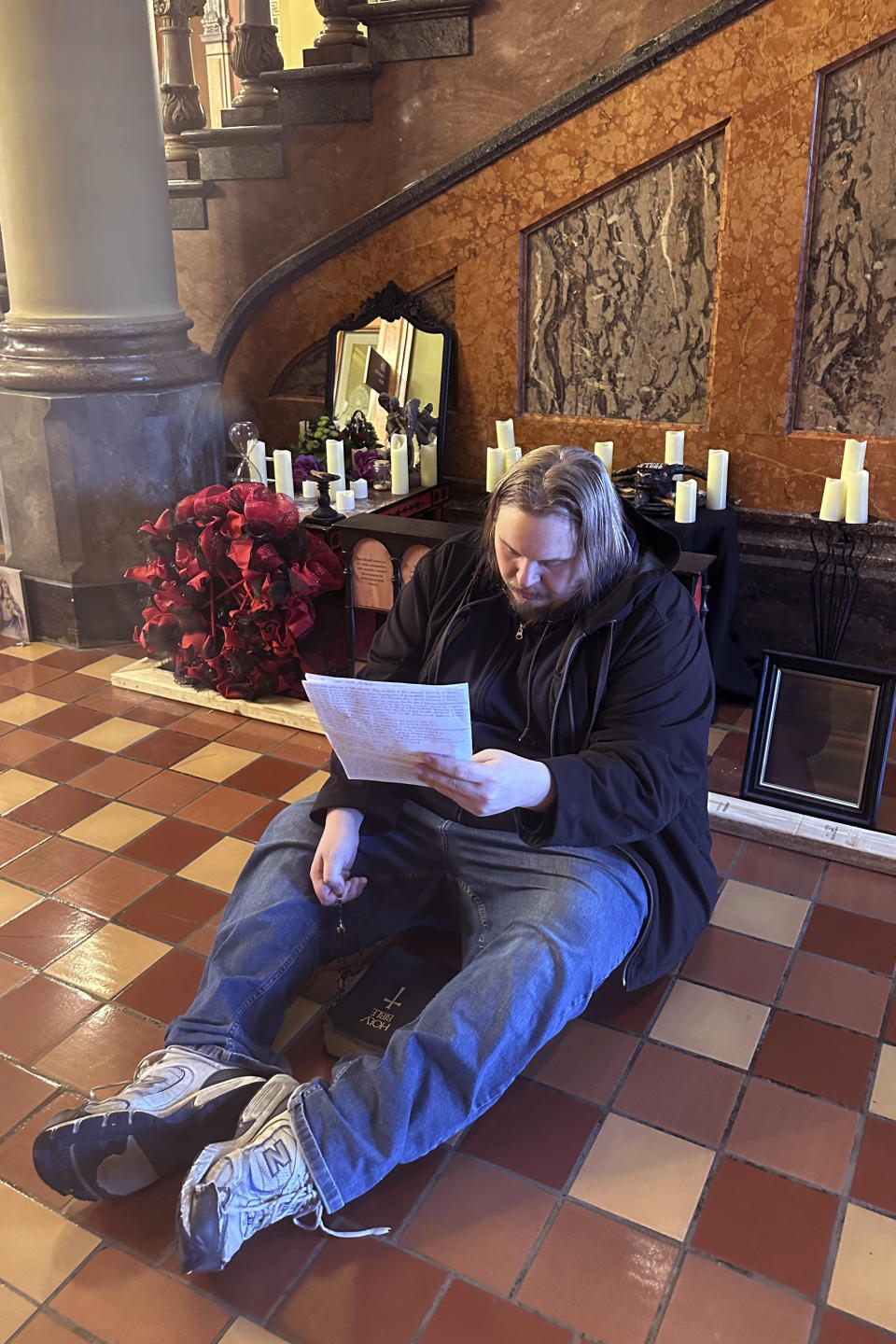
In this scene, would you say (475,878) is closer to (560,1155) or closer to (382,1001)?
(382,1001)

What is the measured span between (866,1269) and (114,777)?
7.52 feet

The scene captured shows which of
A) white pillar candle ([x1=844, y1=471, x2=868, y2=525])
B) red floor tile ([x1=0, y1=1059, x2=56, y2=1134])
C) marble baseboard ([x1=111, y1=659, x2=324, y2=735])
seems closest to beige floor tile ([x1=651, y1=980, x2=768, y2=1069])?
red floor tile ([x1=0, y1=1059, x2=56, y2=1134])

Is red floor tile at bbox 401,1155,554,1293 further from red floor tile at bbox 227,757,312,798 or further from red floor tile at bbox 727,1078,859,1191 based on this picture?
red floor tile at bbox 227,757,312,798

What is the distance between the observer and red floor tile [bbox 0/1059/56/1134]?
2.03 meters

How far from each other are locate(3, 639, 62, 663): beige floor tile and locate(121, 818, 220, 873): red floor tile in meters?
1.43

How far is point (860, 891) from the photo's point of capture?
2.68 metres

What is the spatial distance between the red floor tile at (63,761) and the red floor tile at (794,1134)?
2.09 meters

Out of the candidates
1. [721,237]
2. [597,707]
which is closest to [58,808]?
[597,707]

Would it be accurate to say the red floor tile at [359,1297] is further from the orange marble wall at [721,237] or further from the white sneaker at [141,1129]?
the orange marble wall at [721,237]

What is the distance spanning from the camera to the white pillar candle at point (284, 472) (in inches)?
163

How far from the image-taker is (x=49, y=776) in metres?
3.26

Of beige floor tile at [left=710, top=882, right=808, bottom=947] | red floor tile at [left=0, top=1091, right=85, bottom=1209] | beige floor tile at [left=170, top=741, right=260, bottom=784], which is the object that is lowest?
red floor tile at [left=0, top=1091, right=85, bottom=1209]

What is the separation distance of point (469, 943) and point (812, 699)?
1319mm

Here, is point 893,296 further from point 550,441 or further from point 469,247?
point 469,247
